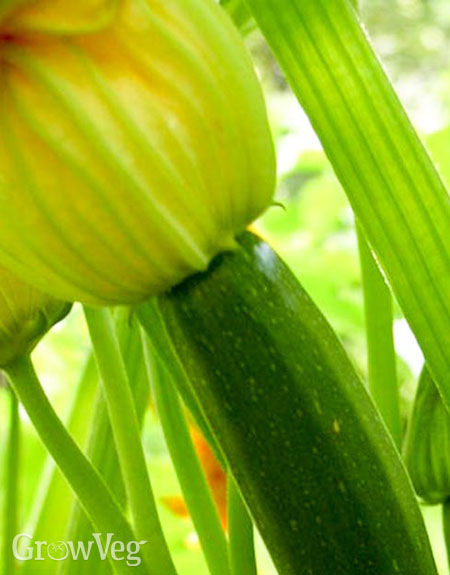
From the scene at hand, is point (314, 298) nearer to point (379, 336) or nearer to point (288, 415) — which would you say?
point (379, 336)

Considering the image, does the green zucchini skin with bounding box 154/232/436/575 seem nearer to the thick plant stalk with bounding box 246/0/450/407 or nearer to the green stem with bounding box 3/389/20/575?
the thick plant stalk with bounding box 246/0/450/407

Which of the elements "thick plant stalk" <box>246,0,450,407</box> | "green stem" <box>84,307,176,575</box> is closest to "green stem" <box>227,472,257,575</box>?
"green stem" <box>84,307,176,575</box>

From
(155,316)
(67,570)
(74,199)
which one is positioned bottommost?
(67,570)

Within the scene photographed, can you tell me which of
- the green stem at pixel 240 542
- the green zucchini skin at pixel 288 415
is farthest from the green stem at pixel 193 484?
the green zucchini skin at pixel 288 415

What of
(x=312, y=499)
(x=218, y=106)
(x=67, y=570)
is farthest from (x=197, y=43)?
(x=67, y=570)

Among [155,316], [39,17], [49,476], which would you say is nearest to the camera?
[39,17]

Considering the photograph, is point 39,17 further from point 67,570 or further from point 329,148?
point 67,570
